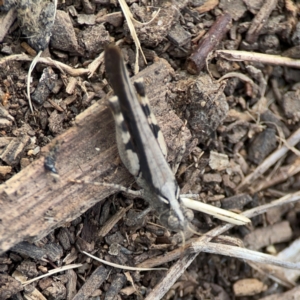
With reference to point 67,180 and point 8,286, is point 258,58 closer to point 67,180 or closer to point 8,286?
point 67,180

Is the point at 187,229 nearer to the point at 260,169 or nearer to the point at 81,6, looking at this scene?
the point at 260,169

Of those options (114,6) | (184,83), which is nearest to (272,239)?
(184,83)

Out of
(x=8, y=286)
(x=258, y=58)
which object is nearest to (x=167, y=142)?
(x=258, y=58)

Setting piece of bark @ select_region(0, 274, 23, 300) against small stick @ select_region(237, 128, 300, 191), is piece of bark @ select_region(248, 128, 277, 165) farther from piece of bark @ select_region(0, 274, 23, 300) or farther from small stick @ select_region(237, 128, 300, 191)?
piece of bark @ select_region(0, 274, 23, 300)

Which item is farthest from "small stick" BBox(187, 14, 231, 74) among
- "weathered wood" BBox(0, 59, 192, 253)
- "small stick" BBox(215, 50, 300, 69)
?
"weathered wood" BBox(0, 59, 192, 253)

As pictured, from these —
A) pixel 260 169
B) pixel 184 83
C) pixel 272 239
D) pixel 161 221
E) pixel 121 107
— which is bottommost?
pixel 272 239

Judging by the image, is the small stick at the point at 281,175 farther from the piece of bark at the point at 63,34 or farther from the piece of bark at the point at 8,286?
the piece of bark at the point at 8,286

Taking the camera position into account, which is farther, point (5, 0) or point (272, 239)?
point (272, 239)
